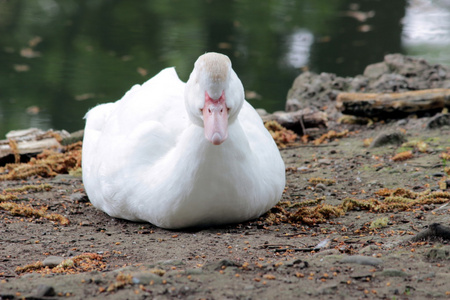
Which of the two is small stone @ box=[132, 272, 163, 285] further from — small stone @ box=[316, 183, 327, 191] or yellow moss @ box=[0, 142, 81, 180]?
yellow moss @ box=[0, 142, 81, 180]

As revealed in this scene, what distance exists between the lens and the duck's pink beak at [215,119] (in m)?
3.65

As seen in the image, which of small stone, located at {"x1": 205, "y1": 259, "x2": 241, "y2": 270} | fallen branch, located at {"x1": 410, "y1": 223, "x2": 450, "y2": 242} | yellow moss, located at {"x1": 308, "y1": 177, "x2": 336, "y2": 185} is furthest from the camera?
yellow moss, located at {"x1": 308, "y1": 177, "x2": 336, "y2": 185}

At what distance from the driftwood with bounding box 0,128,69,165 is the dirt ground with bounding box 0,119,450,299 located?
83 cm

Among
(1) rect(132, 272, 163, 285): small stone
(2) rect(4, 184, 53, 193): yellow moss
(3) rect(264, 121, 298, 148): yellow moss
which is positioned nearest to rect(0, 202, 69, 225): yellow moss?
(2) rect(4, 184, 53, 193): yellow moss

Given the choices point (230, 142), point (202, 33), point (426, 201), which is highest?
point (202, 33)

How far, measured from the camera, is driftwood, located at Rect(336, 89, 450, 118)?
690 centimetres

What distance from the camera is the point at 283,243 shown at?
3.89 meters

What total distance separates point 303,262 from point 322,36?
1109 centimetres

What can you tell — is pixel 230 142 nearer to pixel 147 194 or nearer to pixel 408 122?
pixel 147 194

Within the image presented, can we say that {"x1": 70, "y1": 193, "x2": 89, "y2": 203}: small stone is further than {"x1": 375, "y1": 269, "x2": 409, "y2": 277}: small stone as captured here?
Yes

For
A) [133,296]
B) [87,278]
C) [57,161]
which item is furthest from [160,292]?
[57,161]

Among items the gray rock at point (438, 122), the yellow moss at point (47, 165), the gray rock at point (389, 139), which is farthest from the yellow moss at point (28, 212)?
the gray rock at point (438, 122)

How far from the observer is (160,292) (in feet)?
9.37

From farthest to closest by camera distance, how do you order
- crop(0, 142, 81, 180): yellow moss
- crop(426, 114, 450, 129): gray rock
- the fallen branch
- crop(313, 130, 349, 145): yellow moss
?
crop(313, 130, 349, 145): yellow moss → crop(426, 114, 450, 129): gray rock → crop(0, 142, 81, 180): yellow moss → the fallen branch
